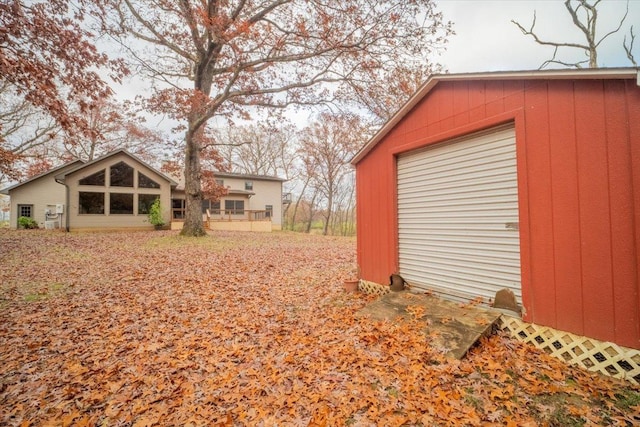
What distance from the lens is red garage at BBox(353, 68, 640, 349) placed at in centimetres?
295

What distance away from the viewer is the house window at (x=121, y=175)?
19148 millimetres

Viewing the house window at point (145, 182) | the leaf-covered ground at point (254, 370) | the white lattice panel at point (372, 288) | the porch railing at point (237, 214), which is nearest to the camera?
the leaf-covered ground at point (254, 370)

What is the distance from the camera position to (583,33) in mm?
11953

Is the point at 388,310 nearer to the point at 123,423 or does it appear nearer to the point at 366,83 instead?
the point at 123,423

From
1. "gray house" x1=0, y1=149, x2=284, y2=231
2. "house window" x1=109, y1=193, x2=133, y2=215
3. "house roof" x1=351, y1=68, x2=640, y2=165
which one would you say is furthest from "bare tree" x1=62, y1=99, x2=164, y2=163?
"house roof" x1=351, y1=68, x2=640, y2=165

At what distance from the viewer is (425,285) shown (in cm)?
529

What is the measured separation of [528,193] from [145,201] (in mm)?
22959

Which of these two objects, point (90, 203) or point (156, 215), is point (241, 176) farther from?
point (90, 203)

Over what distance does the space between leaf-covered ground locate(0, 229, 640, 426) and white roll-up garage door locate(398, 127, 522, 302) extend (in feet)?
3.45

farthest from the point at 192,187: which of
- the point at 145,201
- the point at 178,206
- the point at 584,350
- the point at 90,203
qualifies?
the point at 584,350

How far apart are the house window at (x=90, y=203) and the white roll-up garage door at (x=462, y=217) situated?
2128 centimetres

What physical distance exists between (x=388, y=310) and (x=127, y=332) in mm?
4406

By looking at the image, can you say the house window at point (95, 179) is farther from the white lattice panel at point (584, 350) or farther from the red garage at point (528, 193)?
the white lattice panel at point (584, 350)

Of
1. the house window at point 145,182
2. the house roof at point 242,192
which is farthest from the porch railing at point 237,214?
the house window at point 145,182
